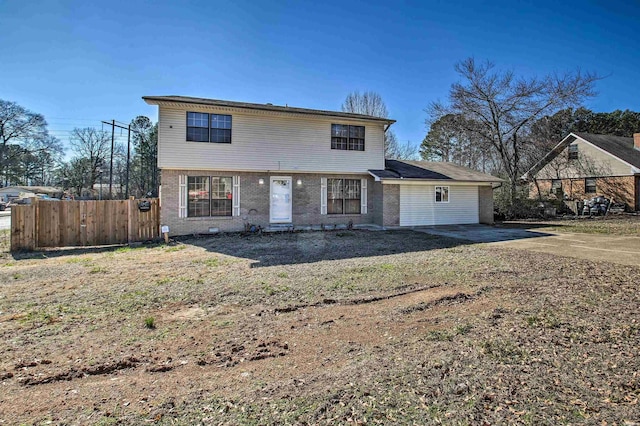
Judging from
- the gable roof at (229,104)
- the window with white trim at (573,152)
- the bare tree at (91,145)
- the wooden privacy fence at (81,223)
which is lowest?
the wooden privacy fence at (81,223)

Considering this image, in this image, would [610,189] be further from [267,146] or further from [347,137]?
[267,146]

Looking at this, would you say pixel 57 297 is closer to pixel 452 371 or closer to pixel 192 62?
pixel 452 371

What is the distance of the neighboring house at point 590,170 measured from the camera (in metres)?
24.1

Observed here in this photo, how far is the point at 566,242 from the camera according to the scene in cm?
1163

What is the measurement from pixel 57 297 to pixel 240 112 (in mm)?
10121

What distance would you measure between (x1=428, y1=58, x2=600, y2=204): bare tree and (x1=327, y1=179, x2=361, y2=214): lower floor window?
1230cm

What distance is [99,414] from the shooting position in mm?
2484

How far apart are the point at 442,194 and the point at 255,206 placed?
9.74 meters

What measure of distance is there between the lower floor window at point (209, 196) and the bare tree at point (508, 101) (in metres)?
18.6

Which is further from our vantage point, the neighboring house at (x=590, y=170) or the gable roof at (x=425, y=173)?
the neighboring house at (x=590, y=170)

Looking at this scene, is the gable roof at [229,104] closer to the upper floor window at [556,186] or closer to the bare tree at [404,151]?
the bare tree at [404,151]

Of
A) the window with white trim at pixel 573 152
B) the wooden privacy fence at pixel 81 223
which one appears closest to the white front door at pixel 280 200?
the wooden privacy fence at pixel 81 223

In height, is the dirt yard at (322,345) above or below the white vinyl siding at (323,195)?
below

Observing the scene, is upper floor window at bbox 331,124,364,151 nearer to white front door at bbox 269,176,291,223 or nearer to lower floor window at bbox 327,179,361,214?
lower floor window at bbox 327,179,361,214
